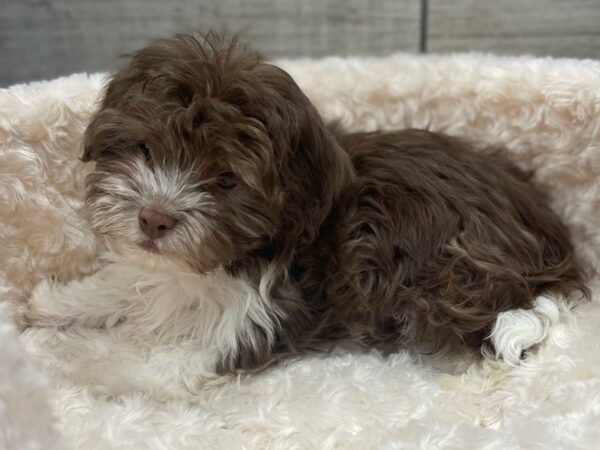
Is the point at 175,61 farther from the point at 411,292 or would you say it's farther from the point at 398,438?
the point at 398,438

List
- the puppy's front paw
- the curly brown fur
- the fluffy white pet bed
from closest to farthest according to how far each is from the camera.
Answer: the fluffy white pet bed → the curly brown fur → the puppy's front paw

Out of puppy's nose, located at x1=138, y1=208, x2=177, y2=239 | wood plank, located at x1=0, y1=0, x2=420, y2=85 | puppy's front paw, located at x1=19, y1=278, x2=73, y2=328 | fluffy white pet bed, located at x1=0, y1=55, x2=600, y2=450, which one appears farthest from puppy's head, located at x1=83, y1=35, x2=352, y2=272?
wood plank, located at x1=0, y1=0, x2=420, y2=85

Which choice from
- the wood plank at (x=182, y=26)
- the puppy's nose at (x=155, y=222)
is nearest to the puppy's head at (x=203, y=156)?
the puppy's nose at (x=155, y=222)

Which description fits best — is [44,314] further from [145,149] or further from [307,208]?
[307,208]

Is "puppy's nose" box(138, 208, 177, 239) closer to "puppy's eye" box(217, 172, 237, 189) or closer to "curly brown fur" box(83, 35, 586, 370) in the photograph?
"curly brown fur" box(83, 35, 586, 370)

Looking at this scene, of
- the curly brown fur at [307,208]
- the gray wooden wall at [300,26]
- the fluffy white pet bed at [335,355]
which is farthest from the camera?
the gray wooden wall at [300,26]

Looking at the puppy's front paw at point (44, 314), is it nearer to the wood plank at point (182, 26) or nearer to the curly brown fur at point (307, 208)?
the curly brown fur at point (307, 208)

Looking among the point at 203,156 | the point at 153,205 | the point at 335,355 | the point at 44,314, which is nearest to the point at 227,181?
the point at 203,156

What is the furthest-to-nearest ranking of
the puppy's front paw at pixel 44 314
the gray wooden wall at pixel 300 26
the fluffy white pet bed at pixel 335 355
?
1. the gray wooden wall at pixel 300 26
2. the puppy's front paw at pixel 44 314
3. the fluffy white pet bed at pixel 335 355
